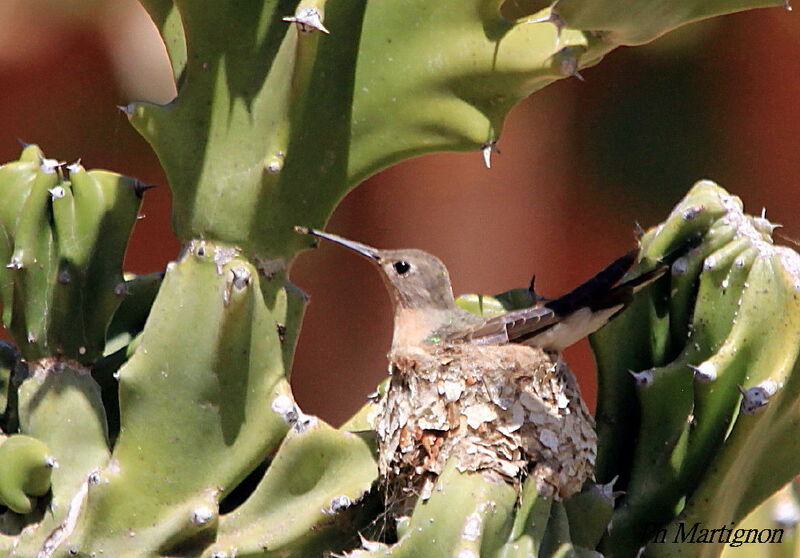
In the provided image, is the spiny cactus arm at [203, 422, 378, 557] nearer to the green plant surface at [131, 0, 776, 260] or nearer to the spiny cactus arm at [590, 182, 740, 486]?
the green plant surface at [131, 0, 776, 260]

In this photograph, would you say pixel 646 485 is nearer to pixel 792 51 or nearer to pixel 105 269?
pixel 105 269

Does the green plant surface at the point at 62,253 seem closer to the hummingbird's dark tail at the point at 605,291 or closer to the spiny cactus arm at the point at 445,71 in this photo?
the spiny cactus arm at the point at 445,71

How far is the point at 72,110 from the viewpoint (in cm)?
480

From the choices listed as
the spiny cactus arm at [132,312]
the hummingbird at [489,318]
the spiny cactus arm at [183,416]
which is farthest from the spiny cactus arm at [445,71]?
the spiny cactus arm at [132,312]

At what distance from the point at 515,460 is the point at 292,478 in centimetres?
39

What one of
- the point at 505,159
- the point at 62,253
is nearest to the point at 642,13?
the point at 62,253

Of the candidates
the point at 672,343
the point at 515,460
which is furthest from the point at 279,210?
the point at 672,343

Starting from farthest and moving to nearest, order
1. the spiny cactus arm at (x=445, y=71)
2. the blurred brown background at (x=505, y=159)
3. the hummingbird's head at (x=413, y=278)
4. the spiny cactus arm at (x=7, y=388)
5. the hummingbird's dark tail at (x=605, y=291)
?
the blurred brown background at (x=505, y=159), the hummingbird's head at (x=413, y=278), the spiny cactus arm at (x=7, y=388), the hummingbird's dark tail at (x=605, y=291), the spiny cactus arm at (x=445, y=71)

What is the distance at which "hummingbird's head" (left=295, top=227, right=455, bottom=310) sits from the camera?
2375mm

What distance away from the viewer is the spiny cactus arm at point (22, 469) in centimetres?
188

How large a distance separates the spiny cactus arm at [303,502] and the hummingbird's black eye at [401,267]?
2.02 feet

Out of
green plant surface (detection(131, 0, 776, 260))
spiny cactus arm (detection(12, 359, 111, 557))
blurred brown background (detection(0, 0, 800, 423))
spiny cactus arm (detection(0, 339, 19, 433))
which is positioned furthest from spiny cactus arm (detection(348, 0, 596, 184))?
blurred brown background (detection(0, 0, 800, 423))

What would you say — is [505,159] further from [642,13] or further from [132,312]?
[642,13]

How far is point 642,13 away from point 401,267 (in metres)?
0.95
